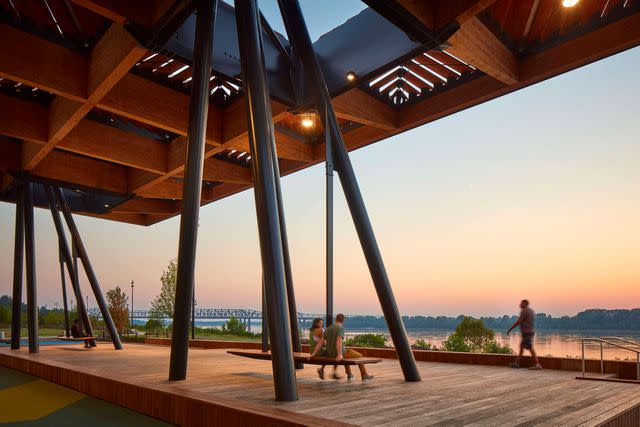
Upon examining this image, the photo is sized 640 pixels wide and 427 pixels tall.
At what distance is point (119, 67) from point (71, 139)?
14.7 feet

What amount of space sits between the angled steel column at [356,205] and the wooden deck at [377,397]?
1.81 feet

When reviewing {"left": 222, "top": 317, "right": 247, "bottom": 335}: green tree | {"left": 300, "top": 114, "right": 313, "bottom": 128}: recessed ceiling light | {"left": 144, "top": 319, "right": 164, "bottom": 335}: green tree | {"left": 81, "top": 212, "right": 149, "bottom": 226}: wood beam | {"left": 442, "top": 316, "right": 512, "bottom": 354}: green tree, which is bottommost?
{"left": 144, "top": 319, "right": 164, "bottom": 335}: green tree

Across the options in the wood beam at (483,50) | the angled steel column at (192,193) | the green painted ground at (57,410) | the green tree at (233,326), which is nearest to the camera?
the green painted ground at (57,410)

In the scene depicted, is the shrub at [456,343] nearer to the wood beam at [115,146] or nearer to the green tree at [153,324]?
the wood beam at [115,146]

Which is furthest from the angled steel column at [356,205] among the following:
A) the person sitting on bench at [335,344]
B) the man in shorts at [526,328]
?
Result: the man in shorts at [526,328]

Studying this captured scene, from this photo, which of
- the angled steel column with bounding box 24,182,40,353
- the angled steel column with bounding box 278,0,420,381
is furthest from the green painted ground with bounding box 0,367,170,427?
the angled steel column with bounding box 24,182,40,353

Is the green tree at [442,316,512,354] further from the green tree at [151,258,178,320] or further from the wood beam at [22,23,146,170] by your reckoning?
the green tree at [151,258,178,320]

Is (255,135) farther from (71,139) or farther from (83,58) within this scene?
(71,139)

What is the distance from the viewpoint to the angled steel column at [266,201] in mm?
6020

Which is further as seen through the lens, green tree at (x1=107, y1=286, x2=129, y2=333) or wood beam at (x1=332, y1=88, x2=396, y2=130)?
green tree at (x1=107, y1=286, x2=129, y2=333)

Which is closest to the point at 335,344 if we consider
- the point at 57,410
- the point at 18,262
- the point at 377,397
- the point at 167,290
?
the point at 377,397

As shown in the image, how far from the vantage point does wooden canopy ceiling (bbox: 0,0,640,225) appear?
26.7 ft

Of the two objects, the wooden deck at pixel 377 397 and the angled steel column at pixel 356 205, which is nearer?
the wooden deck at pixel 377 397

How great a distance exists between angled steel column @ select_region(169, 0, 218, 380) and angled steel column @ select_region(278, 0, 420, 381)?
1.62 m
